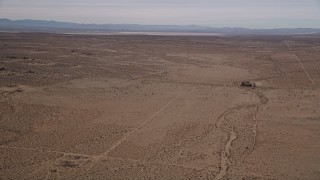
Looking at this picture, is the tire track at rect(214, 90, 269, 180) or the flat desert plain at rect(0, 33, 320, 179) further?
the flat desert plain at rect(0, 33, 320, 179)

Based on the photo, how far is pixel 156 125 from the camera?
61.2 ft

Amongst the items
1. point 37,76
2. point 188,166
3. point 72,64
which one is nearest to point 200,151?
point 188,166

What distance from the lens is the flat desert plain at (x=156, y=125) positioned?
13531 millimetres

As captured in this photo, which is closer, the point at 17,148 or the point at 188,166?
the point at 188,166

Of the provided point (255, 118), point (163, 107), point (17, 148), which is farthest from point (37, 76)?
point (255, 118)

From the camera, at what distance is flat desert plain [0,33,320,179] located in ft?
44.4

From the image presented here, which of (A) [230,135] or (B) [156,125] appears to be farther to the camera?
(B) [156,125]

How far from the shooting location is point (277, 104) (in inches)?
923

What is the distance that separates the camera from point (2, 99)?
23328mm

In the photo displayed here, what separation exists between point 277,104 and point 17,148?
50.7 feet

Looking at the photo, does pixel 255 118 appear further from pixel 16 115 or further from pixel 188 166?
pixel 16 115

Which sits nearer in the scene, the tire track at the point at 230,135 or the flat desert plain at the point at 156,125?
the tire track at the point at 230,135

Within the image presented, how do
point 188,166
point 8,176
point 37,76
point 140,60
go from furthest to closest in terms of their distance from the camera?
point 140,60
point 37,76
point 188,166
point 8,176

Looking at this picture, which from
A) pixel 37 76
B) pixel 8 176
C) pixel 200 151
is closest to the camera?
pixel 8 176
